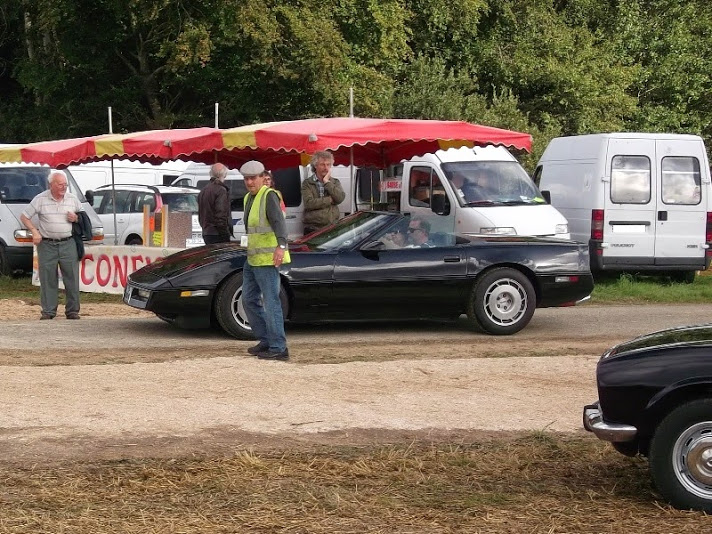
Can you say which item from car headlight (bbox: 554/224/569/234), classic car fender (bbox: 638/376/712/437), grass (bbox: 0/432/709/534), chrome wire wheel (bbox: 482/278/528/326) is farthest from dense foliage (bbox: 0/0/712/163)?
classic car fender (bbox: 638/376/712/437)

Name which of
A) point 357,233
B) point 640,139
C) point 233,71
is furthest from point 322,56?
Result: point 357,233

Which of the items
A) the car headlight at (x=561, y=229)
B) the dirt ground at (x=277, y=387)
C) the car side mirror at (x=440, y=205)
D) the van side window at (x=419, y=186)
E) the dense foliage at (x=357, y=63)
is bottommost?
the dirt ground at (x=277, y=387)

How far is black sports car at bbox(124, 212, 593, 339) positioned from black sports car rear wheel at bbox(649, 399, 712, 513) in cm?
A: 615

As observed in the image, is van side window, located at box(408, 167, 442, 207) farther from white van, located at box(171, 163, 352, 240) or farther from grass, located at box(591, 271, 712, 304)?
grass, located at box(591, 271, 712, 304)

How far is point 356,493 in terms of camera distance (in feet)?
20.9

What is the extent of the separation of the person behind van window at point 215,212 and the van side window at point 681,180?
268 inches

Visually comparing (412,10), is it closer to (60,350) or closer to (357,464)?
(60,350)

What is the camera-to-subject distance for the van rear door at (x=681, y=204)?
1823 centimetres

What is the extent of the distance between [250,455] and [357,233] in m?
5.47

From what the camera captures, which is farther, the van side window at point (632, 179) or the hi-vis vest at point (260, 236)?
the van side window at point (632, 179)

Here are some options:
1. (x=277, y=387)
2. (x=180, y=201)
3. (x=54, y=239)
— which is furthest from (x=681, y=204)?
(x=277, y=387)

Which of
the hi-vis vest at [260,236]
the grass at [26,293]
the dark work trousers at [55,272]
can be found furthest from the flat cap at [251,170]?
the grass at [26,293]

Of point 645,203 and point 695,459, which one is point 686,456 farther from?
point 645,203

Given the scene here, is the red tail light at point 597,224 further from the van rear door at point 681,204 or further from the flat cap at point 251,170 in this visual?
the flat cap at point 251,170
